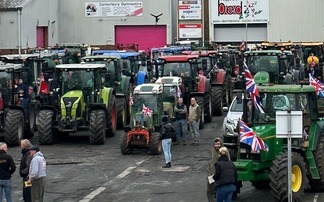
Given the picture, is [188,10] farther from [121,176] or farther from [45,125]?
[121,176]

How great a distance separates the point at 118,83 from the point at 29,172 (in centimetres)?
1548

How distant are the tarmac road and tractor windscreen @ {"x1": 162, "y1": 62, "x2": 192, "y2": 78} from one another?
369 centimetres

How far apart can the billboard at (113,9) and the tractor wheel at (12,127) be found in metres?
33.7

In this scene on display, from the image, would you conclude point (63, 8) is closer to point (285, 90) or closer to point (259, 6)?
point (259, 6)

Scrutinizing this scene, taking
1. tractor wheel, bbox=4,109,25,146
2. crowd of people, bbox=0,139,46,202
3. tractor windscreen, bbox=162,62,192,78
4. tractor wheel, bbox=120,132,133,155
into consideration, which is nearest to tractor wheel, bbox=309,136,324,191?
crowd of people, bbox=0,139,46,202

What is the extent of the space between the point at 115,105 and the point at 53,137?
2947 mm

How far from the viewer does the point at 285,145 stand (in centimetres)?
1916

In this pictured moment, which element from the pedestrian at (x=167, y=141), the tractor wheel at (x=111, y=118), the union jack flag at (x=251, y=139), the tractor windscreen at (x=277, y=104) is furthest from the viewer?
the tractor wheel at (x=111, y=118)

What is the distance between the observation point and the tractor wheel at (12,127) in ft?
92.8

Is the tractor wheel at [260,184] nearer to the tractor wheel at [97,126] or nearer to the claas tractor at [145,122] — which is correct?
the claas tractor at [145,122]

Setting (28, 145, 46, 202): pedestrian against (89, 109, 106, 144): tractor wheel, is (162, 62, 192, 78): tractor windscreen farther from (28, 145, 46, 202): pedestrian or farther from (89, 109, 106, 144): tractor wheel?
(28, 145, 46, 202): pedestrian

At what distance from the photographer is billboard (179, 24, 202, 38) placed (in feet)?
202

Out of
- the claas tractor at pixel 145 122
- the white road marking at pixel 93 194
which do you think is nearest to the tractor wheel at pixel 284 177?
the white road marking at pixel 93 194

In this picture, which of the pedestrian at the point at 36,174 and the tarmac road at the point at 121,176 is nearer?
the pedestrian at the point at 36,174
